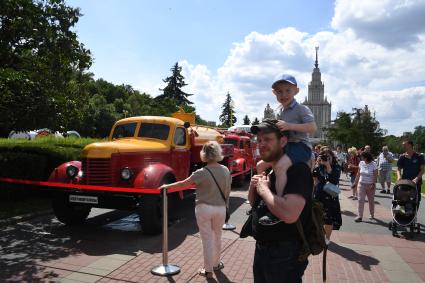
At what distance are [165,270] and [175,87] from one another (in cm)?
8576

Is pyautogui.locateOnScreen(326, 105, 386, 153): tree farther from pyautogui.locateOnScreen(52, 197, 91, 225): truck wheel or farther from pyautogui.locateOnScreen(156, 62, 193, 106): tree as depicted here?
pyautogui.locateOnScreen(156, 62, 193, 106): tree

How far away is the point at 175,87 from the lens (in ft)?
296

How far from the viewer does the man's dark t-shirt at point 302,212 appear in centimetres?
277

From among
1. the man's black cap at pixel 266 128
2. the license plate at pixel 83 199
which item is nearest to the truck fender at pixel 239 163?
the license plate at pixel 83 199

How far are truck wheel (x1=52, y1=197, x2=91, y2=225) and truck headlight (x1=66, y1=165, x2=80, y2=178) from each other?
510 mm

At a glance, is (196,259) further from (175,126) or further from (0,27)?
(0,27)

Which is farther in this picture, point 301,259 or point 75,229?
point 75,229

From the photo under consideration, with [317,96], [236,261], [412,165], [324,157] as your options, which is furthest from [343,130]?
[317,96]

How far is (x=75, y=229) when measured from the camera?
27.6ft

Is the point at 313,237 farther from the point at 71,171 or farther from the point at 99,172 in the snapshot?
the point at 71,171

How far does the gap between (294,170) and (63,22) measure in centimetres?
1054

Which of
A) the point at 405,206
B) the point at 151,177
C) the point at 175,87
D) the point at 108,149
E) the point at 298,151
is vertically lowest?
the point at 405,206

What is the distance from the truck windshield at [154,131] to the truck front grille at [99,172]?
66.2 inches

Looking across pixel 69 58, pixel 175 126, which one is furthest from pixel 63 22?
pixel 175 126
